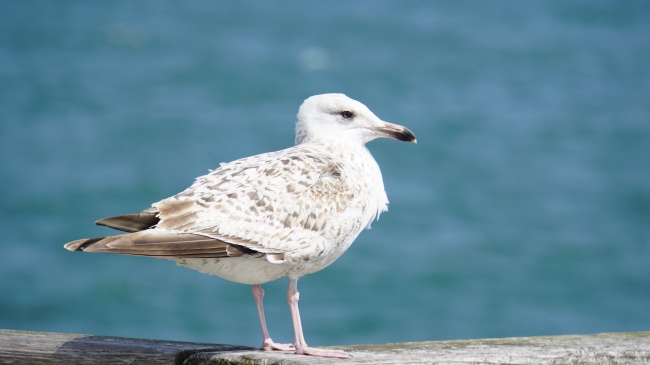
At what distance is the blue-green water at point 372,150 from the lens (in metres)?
29.5

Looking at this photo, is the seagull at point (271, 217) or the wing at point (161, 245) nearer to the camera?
the wing at point (161, 245)

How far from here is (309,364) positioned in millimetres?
4484

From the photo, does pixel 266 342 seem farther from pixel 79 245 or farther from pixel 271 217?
pixel 79 245

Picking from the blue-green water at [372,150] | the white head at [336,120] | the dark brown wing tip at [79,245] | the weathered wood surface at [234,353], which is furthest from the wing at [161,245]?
the blue-green water at [372,150]

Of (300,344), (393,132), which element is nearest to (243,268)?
(300,344)

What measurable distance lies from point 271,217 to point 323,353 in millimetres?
1128

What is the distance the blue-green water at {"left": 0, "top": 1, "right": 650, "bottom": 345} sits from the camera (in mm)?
29547

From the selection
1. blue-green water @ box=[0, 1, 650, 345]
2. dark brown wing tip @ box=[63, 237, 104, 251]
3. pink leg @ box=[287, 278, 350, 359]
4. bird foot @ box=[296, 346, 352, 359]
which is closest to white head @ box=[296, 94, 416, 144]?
pink leg @ box=[287, 278, 350, 359]

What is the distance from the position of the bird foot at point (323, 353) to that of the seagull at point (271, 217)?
0.05ft

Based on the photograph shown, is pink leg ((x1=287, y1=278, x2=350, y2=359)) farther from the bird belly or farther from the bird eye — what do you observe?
the bird eye

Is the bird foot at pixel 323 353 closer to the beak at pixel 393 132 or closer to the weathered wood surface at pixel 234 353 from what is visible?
the weathered wood surface at pixel 234 353

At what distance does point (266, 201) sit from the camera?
19.4 ft

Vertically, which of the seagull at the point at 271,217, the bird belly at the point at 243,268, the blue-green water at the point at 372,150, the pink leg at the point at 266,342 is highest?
the blue-green water at the point at 372,150

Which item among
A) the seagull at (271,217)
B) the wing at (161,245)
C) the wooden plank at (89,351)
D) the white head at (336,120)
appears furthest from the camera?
the white head at (336,120)
